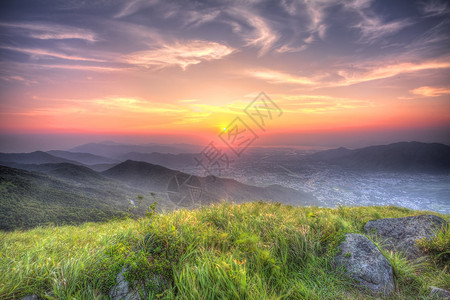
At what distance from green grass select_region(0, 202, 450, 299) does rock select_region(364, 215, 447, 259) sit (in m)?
0.49

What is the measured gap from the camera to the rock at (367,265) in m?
3.63

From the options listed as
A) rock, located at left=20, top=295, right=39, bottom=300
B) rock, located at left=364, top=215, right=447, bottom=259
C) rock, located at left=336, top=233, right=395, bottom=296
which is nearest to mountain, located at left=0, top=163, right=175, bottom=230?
rock, located at left=20, top=295, right=39, bottom=300

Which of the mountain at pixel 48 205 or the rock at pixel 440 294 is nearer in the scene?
the rock at pixel 440 294

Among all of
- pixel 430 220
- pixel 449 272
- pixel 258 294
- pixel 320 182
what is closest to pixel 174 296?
pixel 258 294

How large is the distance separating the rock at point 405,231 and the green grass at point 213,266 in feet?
1.60

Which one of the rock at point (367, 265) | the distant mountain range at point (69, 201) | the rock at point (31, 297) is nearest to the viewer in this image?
the rock at point (31, 297)

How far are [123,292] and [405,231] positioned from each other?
723 cm

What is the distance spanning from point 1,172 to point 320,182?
18462cm

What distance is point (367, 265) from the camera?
3859 millimetres

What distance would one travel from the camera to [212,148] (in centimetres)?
900

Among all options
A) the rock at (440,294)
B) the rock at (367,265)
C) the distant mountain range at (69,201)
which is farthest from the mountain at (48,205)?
the rock at (440,294)

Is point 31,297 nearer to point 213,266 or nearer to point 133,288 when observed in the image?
point 133,288

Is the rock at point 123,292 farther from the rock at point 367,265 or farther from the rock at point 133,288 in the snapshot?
the rock at point 367,265

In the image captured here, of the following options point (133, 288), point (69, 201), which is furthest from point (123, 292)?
point (69, 201)
